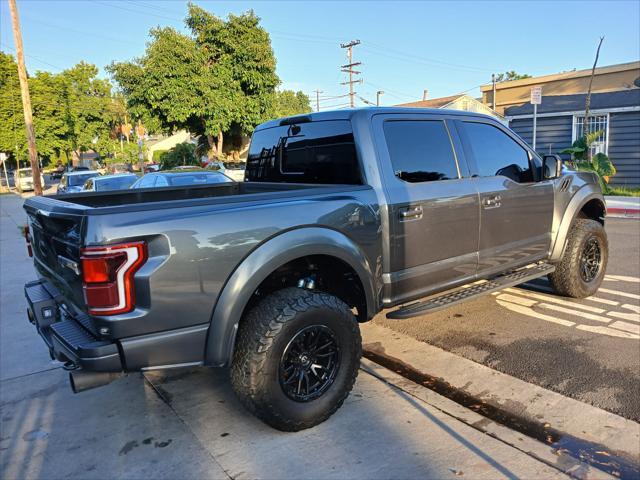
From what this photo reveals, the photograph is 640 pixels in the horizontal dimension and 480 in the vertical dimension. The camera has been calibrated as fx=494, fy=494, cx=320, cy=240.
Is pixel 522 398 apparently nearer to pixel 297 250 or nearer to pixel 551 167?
pixel 297 250

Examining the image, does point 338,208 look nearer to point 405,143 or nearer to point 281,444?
point 405,143

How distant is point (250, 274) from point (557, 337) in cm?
310

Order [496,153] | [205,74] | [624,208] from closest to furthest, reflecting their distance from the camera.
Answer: [496,153]
[624,208]
[205,74]

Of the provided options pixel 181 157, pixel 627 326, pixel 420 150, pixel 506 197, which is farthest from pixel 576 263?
pixel 181 157

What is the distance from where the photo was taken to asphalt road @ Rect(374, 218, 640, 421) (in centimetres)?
353

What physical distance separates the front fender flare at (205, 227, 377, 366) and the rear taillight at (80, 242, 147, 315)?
0.47 metres

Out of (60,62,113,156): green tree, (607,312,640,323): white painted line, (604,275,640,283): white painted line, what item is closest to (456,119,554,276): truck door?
(607,312,640,323): white painted line

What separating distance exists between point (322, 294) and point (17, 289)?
18.5 ft

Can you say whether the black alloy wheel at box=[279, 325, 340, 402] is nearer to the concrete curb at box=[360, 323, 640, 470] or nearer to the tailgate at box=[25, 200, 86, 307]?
the concrete curb at box=[360, 323, 640, 470]

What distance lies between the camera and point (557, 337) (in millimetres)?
4418

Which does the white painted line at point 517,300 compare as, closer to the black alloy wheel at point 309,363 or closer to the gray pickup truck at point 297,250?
the gray pickup truck at point 297,250

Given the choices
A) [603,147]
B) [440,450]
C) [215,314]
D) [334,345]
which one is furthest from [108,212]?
[603,147]

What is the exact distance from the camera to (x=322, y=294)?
10.2 ft

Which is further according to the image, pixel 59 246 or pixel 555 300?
pixel 555 300
